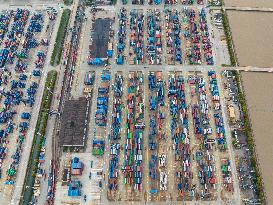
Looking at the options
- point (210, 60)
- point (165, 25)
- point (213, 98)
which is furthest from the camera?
point (165, 25)

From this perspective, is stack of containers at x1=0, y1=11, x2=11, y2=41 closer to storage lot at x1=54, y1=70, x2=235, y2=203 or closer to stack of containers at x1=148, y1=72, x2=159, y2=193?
storage lot at x1=54, y1=70, x2=235, y2=203

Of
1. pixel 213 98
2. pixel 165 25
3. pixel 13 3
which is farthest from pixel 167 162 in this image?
pixel 13 3

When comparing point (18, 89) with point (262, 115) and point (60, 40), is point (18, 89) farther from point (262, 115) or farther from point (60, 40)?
point (262, 115)

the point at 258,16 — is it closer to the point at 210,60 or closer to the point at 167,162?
the point at 210,60

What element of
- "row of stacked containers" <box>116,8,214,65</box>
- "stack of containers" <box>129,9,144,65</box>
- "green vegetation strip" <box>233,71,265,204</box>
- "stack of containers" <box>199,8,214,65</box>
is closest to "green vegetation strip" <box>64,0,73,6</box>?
"row of stacked containers" <box>116,8,214,65</box>

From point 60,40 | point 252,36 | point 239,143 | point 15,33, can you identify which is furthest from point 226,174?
point 15,33

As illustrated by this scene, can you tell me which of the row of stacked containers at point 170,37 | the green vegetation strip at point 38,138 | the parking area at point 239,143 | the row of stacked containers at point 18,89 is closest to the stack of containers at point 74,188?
the green vegetation strip at point 38,138

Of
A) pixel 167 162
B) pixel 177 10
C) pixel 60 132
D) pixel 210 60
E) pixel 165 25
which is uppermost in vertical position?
pixel 177 10
